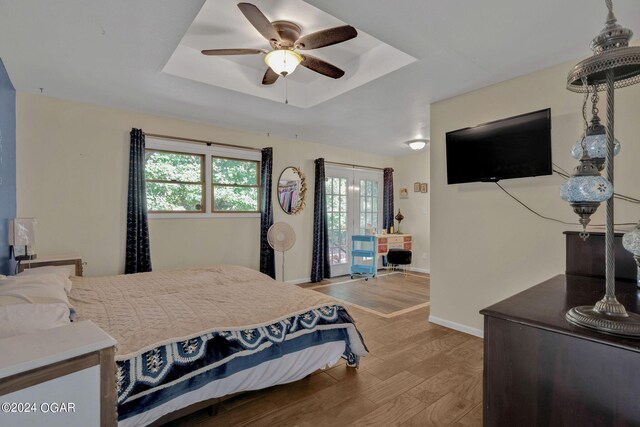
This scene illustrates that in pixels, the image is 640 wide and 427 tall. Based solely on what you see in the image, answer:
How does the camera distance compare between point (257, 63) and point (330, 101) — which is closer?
point (257, 63)

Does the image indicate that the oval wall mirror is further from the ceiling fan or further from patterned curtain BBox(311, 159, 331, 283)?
the ceiling fan

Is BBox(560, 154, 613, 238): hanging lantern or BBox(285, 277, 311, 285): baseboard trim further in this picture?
BBox(285, 277, 311, 285): baseboard trim

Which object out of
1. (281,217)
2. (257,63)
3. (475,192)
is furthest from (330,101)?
(281,217)

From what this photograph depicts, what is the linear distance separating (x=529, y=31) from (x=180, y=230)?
404 cm

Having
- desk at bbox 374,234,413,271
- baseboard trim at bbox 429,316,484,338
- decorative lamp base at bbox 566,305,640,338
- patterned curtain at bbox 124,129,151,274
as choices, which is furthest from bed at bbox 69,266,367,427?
desk at bbox 374,234,413,271

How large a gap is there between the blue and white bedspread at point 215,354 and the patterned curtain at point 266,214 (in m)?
2.54

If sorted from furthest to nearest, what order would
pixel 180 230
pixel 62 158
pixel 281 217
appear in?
pixel 281 217 < pixel 180 230 < pixel 62 158

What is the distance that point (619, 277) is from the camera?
1490 millimetres

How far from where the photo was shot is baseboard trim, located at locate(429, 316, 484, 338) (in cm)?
301

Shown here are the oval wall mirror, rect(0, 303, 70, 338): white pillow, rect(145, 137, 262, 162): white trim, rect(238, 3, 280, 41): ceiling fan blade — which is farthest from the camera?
the oval wall mirror

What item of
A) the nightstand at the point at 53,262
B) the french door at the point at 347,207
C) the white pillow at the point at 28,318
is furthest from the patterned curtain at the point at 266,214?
the white pillow at the point at 28,318

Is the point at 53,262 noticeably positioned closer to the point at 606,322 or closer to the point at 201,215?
the point at 201,215

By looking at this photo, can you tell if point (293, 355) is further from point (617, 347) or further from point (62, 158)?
point (62, 158)

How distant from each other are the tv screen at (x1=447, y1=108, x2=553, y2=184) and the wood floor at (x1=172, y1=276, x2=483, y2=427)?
1.59 metres
